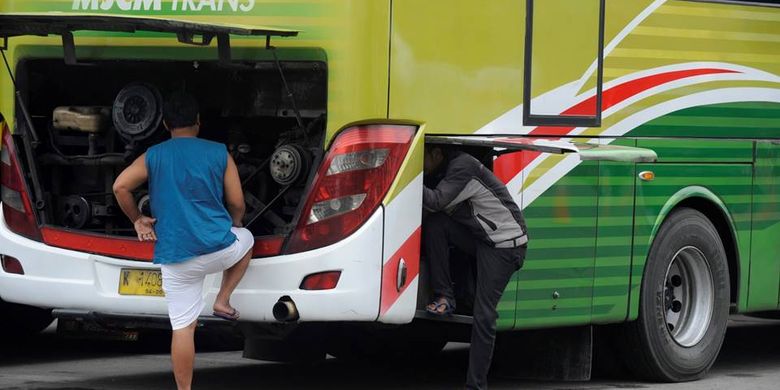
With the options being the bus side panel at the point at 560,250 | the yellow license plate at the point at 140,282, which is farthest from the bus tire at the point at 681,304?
the yellow license plate at the point at 140,282

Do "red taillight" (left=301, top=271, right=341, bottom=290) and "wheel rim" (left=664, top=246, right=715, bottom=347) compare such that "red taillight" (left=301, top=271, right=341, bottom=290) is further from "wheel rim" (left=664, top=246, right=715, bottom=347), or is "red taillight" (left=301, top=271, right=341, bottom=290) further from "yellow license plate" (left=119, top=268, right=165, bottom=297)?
"wheel rim" (left=664, top=246, right=715, bottom=347)

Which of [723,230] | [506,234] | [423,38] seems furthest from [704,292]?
[423,38]

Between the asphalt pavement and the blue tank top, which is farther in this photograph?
the asphalt pavement

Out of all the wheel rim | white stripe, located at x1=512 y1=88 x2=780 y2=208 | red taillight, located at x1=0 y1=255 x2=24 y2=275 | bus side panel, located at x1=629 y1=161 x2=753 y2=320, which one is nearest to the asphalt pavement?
the wheel rim

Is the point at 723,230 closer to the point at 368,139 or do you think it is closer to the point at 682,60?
the point at 682,60

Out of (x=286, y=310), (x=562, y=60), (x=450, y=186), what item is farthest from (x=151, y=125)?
(x=562, y=60)

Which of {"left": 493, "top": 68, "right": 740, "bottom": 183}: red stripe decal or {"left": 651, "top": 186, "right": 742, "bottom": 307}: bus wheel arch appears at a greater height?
{"left": 493, "top": 68, "right": 740, "bottom": 183}: red stripe decal

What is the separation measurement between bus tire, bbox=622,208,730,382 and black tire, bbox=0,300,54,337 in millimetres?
3868

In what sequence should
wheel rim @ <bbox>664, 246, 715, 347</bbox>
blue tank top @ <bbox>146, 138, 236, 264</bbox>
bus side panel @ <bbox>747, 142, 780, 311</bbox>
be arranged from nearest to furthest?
1. blue tank top @ <bbox>146, 138, 236, 264</bbox>
2. wheel rim @ <bbox>664, 246, 715, 347</bbox>
3. bus side panel @ <bbox>747, 142, 780, 311</bbox>

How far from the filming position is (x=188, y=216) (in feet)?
28.4

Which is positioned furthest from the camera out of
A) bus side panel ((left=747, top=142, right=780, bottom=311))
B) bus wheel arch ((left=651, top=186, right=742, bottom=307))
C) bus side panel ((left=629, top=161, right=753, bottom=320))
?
bus side panel ((left=747, top=142, right=780, bottom=311))

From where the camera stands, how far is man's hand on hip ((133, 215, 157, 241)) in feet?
29.2

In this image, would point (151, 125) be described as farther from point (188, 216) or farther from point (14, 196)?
point (14, 196)

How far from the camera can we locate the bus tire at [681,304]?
413 inches
